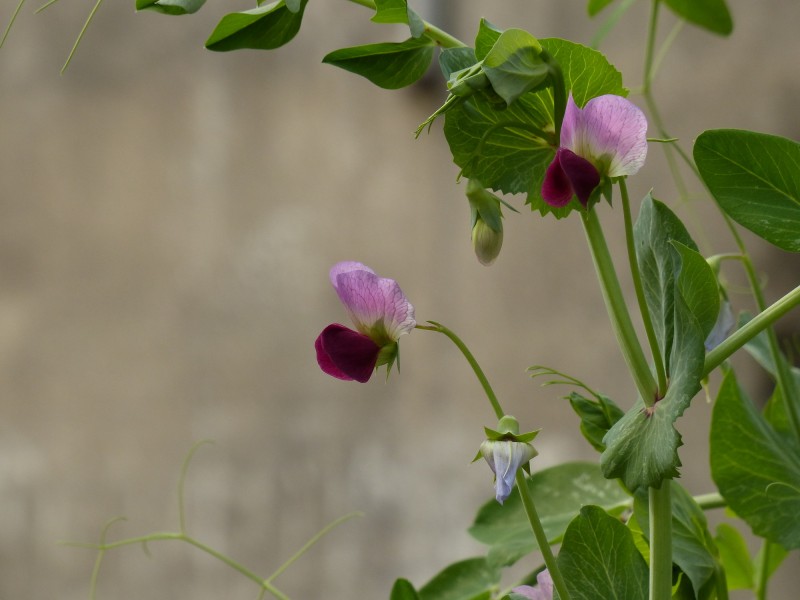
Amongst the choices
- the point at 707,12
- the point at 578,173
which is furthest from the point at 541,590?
the point at 707,12

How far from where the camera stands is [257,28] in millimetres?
355

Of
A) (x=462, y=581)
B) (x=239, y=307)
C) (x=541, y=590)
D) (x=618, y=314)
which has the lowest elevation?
(x=239, y=307)

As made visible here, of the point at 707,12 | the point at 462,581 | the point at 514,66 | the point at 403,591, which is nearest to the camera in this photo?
the point at 514,66

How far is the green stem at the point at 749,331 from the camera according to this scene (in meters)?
0.28

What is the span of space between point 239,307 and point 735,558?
1985 mm

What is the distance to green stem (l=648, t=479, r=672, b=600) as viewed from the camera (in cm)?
29

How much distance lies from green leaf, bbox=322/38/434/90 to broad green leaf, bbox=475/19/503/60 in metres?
0.03

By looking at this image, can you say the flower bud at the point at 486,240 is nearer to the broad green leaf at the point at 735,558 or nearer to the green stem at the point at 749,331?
the green stem at the point at 749,331

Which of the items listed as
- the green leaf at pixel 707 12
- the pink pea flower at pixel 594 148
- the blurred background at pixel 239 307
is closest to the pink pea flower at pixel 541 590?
the pink pea flower at pixel 594 148

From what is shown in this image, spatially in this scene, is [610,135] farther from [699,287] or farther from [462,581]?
[462,581]

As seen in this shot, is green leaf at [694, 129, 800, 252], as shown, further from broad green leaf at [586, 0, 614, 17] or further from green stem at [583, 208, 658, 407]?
broad green leaf at [586, 0, 614, 17]

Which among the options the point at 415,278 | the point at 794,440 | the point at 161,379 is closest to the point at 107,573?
the point at 161,379

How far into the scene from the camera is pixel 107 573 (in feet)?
8.13

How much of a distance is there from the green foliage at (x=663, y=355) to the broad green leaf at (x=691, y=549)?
0.20ft
